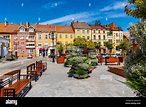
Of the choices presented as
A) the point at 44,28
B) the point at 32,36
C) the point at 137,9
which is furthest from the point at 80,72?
the point at 44,28

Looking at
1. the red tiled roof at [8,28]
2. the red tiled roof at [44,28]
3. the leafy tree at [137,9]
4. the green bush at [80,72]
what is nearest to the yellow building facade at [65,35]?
the red tiled roof at [44,28]

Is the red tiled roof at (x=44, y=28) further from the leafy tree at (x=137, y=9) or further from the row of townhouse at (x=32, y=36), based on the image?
the leafy tree at (x=137, y=9)

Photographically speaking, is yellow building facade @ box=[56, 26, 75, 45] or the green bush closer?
the green bush

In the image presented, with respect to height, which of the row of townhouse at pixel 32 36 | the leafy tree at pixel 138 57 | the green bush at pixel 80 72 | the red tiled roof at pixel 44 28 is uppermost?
the red tiled roof at pixel 44 28

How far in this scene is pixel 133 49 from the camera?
3936 mm

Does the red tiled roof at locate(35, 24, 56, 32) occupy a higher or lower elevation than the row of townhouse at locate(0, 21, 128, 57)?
Answer: higher

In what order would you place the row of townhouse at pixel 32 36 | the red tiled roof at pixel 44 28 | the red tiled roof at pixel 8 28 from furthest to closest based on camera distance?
the red tiled roof at pixel 44 28 < the row of townhouse at pixel 32 36 < the red tiled roof at pixel 8 28

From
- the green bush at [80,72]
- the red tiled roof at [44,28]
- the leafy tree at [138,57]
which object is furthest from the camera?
the red tiled roof at [44,28]

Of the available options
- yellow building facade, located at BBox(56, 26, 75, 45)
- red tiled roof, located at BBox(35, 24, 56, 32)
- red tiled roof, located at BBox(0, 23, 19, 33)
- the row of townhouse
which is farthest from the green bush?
red tiled roof, located at BBox(0, 23, 19, 33)

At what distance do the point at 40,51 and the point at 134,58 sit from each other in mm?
55102

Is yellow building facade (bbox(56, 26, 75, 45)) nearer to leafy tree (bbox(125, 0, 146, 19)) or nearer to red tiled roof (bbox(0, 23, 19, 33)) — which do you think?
red tiled roof (bbox(0, 23, 19, 33))

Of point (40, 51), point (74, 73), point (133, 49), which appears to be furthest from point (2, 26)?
point (133, 49)

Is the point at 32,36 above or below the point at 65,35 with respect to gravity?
below

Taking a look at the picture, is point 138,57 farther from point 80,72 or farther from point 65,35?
point 65,35
